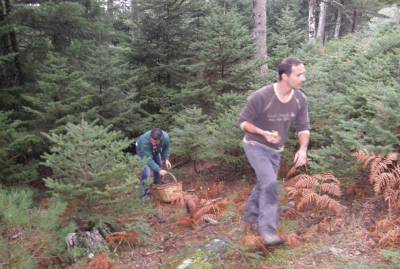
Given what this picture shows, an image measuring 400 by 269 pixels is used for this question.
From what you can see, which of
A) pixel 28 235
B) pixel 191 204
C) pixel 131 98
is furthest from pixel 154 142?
pixel 131 98

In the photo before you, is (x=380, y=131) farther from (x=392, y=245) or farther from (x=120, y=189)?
(x=120, y=189)

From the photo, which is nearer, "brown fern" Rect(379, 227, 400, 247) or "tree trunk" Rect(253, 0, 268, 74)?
"brown fern" Rect(379, 227, 400, 247)

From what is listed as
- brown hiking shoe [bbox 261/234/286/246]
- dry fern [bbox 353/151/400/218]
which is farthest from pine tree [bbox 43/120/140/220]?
dry fern [bbox 353/151/400/218]

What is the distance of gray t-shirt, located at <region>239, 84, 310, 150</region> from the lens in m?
4.72

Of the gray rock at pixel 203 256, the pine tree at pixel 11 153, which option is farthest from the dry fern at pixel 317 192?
the pine tree at pixel 11 153

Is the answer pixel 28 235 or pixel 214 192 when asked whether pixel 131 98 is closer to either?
pixel 214 192

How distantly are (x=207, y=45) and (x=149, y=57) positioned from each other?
123 inches

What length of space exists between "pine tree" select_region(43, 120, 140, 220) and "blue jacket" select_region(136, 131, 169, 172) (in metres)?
1.57

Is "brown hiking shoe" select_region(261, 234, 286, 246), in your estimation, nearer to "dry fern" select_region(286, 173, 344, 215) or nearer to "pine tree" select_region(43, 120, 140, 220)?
"dry fern" select_region(286, 173, 344, 215)

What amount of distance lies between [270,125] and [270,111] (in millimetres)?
188

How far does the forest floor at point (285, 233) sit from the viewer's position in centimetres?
471

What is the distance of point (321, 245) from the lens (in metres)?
4.98

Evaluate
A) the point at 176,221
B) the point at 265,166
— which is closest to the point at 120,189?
the point at 176,221

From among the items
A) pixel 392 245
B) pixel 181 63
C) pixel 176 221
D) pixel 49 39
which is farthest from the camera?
pixel 181 63
